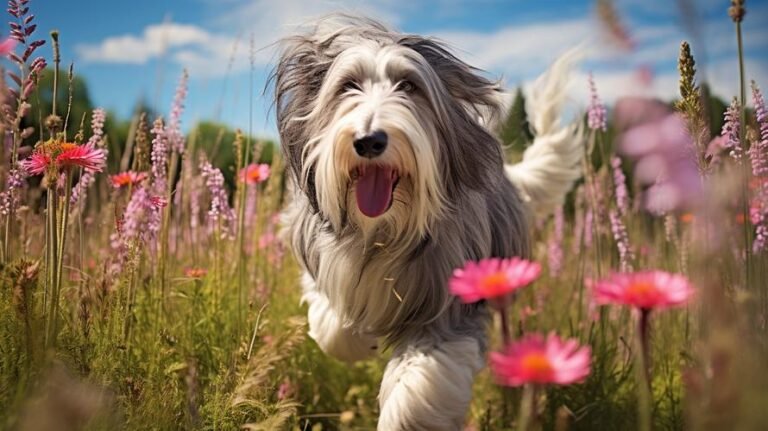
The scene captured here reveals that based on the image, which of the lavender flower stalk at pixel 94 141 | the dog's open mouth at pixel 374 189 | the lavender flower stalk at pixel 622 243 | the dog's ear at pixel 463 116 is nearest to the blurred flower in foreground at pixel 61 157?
the lavender flower stalk at pixel 94 141

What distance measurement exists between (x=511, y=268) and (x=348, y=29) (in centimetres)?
191

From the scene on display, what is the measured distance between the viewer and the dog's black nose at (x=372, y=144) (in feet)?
7.22

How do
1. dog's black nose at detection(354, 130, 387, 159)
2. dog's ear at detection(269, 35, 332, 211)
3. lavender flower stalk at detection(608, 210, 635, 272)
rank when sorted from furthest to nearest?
lavender flower stalk at detection(608, 210, 635, 272) → dog's ear at detection(269, 35, 332, 211) → dog's black nose at detection(354, 130, 387, 159)

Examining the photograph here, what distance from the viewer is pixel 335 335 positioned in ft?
9.86

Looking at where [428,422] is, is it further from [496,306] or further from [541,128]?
[541,128]

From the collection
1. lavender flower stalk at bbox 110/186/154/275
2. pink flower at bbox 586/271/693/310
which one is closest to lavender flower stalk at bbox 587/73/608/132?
lavender flower stalk at bbox 110/186/154/275

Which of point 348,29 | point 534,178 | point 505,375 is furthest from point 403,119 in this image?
point 534,178

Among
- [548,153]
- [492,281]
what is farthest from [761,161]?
[548,153]

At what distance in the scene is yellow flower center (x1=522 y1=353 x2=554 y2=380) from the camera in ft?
3.10

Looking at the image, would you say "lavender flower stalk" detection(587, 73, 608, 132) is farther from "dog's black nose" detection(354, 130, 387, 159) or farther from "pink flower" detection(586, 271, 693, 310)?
"pink flower" detection(586, 271, 693, 310)

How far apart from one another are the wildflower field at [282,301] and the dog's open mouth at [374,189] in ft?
1.60

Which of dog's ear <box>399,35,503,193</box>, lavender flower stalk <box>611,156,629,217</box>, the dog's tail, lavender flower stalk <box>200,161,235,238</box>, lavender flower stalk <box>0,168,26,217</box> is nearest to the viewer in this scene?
lavender flower stalk <box>0,168,26,217</box>

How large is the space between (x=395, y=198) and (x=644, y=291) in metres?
1.53

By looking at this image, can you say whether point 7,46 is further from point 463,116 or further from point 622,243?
point 622,243
